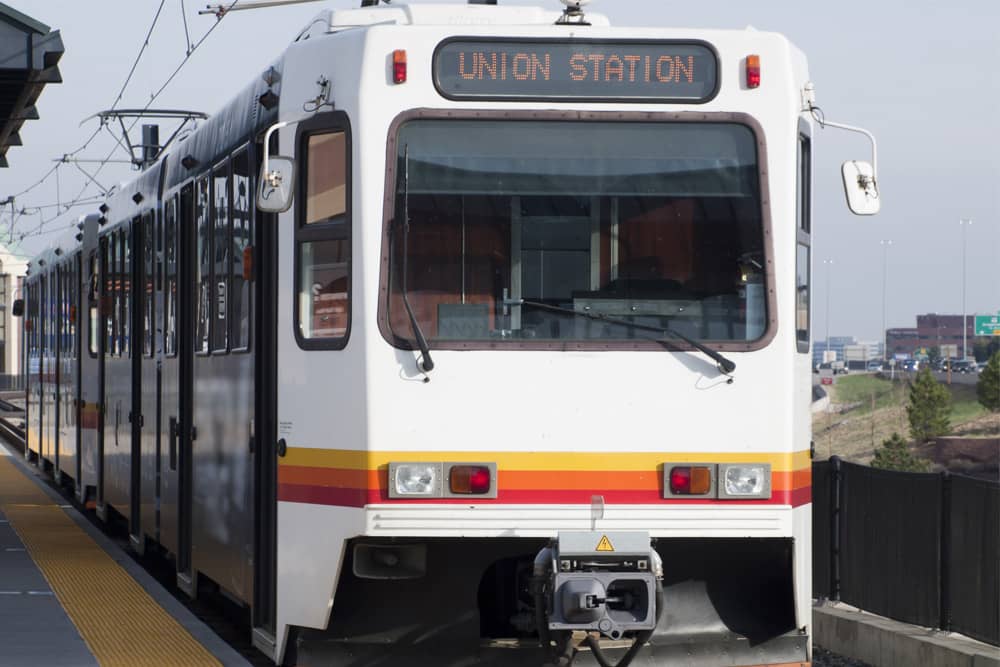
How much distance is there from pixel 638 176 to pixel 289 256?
1.62 m

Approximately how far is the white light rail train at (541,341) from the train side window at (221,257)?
1449mm

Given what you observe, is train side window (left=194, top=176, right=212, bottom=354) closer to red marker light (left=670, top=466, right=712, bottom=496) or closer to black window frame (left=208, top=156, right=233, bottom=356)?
black window frame (left=208, top=156, right=233, bottom=356)

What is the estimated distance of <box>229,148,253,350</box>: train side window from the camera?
29.8 ft

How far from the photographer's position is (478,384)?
7742 mm

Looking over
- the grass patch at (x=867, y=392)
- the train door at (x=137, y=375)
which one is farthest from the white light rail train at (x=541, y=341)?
the grass patch at (x=867, y=392)

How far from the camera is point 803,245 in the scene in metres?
8.23

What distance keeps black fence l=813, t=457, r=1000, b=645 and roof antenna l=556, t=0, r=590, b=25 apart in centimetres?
345

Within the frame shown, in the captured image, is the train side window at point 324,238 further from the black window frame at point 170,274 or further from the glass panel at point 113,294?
the glass panel at point 113,294

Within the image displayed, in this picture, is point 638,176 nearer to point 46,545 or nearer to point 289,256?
point 289,256

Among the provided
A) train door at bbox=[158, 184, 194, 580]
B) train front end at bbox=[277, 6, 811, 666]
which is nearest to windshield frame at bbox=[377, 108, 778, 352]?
train front end at bbox=[277, 6, 811, 666]

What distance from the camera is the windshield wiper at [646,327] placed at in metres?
7.78

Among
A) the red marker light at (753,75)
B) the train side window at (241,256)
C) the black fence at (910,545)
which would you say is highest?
the red marker light at (753,75)

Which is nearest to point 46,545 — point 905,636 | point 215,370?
point 215,370

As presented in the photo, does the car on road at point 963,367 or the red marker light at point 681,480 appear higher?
the red marker light at point 681,480
